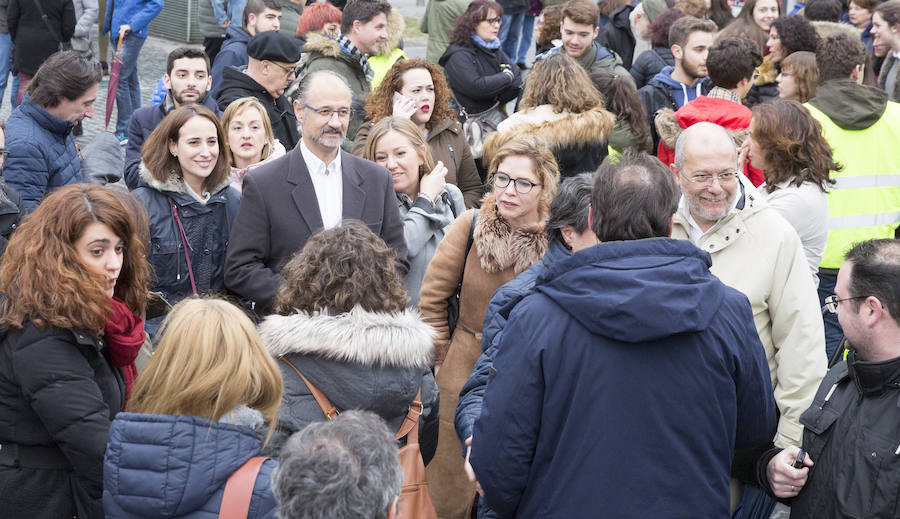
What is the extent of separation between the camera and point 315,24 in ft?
26.4

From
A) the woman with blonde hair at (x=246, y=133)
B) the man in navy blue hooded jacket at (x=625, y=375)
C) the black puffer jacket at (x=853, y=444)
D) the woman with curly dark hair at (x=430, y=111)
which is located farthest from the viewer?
the woman with curly dark hair at (x=430, y=111)

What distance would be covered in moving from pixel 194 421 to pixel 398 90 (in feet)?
13.5

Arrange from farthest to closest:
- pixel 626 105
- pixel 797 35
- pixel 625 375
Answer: pixel 797 35 < pixel 626 105 < pixel 625 375

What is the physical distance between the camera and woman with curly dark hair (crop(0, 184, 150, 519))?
9.62ft

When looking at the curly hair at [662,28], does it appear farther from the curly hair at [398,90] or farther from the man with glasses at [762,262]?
the man with glasses at [762,262]

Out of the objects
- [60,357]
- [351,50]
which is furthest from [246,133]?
[60,357]

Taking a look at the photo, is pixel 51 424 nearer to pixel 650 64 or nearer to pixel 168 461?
pixel 168 461

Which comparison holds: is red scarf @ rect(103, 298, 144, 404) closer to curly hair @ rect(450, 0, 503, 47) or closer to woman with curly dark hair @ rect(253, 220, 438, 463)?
woman with curly dark hair @ rect(253, 220, 438, 463)

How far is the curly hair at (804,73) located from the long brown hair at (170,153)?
3.95 m

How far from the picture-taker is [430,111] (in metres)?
6.31

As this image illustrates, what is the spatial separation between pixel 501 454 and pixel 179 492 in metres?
0.90

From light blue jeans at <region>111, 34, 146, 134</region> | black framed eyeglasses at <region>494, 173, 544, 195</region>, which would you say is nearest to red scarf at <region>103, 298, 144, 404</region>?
black framed eyeglasses at <region>494, 173, 544, 195</region>

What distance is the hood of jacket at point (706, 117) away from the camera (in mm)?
6055

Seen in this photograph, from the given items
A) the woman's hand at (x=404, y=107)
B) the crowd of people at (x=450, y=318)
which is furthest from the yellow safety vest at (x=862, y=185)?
the woman's hand at (x=404, y=107)
